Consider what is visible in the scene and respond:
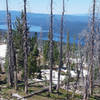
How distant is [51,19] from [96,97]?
30.1 feet

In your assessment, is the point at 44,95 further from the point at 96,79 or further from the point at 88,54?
the point at 96,79

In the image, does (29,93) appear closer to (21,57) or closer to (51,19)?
(51,19)

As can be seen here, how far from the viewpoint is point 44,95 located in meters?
19.4

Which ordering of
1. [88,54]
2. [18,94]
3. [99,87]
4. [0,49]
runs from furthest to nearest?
[0,49] → [99,87] → [88,54] → [18,94]

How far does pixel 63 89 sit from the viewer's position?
2302cm

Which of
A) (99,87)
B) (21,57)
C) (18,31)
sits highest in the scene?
(18,31)

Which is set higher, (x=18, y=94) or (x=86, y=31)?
(x=86, y=31)

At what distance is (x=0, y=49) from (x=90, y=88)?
45.1 m

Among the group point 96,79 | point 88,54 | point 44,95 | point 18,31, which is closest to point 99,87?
point 96,79

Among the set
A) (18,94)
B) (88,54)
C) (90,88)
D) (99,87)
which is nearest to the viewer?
(18,94)

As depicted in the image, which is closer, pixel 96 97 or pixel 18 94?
pixel 18 94

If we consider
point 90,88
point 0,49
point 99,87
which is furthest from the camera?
point 0,49

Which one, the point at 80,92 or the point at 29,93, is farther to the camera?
the point at 80,92

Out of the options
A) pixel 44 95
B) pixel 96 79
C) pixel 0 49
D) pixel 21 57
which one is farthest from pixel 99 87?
pixel 0 49
